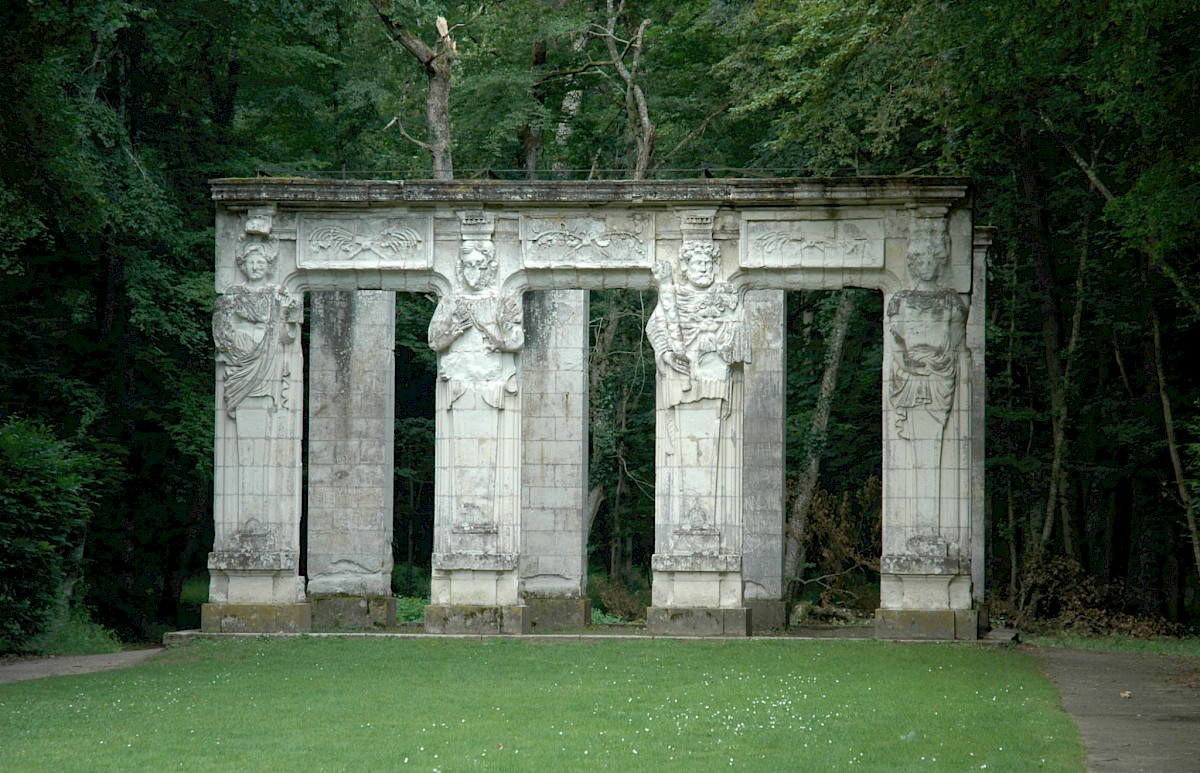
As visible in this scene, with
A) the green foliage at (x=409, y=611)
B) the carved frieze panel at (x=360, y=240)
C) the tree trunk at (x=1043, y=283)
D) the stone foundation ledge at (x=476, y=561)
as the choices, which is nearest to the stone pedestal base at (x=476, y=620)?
the stone foundation ledge at (x=476, y=561)

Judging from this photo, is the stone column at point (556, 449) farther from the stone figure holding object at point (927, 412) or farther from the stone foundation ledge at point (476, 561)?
the stone figure holding object at point (927, 412)

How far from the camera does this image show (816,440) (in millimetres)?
31719

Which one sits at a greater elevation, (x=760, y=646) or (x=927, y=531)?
(x=927, y=531)

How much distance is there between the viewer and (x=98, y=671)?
19.9 metres

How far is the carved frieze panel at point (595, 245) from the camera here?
77.2 feet

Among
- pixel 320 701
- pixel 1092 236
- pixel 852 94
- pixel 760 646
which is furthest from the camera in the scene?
pixel 1092 236

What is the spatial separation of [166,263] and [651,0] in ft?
37.6

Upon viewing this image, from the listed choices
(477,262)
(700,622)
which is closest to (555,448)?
(477,262)

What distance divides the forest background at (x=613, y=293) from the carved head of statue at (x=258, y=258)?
2044 millimetres

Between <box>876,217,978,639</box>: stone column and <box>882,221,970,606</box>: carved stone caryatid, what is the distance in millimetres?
13

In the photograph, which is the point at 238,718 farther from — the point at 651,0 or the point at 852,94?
the point at 651,0

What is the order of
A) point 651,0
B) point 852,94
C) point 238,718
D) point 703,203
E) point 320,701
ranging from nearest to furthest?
point 238,718
point 320,701
point 703,203
point 852,94
point 651,0

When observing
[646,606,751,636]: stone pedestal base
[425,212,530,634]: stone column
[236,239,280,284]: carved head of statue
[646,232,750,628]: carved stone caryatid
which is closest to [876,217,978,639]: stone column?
[646,606,751,636]: stone pedestal base

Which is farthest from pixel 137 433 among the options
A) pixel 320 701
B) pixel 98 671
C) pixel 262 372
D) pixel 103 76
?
pixel 320 701
